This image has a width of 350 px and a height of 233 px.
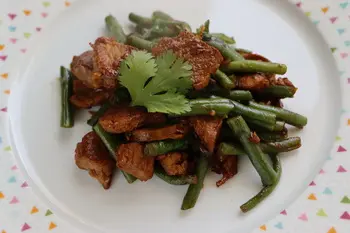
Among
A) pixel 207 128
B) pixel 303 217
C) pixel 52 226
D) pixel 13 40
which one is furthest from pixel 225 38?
pixel 52 226

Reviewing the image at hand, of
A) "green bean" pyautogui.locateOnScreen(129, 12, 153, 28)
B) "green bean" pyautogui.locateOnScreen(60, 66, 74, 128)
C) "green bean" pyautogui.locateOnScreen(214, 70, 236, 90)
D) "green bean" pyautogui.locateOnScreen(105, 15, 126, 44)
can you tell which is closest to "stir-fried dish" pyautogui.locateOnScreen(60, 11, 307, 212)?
"green bean" pyautogui.locateOnScreen(214, 70, 236, 90)

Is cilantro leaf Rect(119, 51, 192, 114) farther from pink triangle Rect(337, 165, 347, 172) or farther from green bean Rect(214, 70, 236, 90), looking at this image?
pink triangle Rect(337, 165, 347, 172)

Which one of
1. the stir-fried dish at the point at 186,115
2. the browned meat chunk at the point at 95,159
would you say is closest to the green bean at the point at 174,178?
the stir-fried dish at the point at 186,115

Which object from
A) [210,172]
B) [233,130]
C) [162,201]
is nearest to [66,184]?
[162,201]

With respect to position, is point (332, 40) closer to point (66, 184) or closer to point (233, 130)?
point (233, 130)

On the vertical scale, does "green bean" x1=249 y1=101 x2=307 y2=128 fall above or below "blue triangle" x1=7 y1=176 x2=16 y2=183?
above

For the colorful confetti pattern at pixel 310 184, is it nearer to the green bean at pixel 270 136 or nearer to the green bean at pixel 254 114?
the green bean at pixel 270 136
